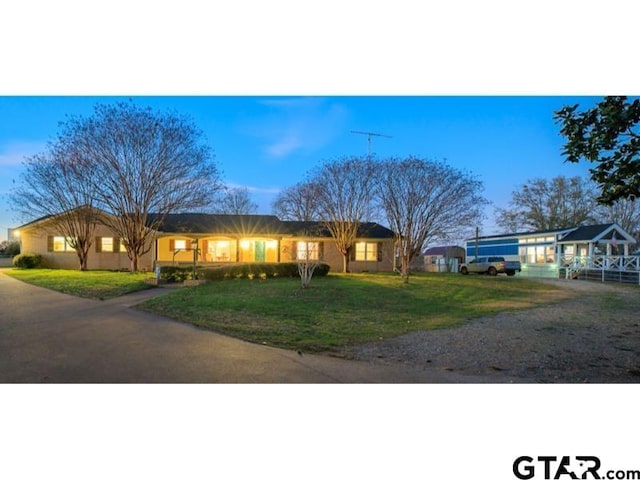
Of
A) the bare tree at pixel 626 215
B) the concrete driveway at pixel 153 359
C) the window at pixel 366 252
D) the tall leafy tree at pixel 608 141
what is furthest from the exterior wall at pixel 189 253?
the bare tree at pixel 626 215

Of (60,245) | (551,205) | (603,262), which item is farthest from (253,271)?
(551,205)

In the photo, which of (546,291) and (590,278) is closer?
(546,291)

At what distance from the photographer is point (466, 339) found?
5.56 m

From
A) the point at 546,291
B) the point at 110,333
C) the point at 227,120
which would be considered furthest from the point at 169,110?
the point at 546,291

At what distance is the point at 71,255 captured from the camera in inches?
786

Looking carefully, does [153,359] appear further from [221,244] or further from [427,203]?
[221,244]

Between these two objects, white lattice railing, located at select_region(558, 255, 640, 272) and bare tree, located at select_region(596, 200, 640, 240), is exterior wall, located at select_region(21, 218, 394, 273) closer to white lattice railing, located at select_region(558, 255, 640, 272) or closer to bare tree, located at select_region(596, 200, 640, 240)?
white lattice railing, located at select_region(558, 255, 640, 272)

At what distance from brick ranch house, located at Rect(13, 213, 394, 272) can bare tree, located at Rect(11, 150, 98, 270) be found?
0.89 metres

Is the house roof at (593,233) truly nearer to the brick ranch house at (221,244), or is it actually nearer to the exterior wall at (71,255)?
the brick ranch house at (221,244)

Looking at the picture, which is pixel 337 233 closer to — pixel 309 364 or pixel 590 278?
pixel 590 278

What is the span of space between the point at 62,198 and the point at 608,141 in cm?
2110

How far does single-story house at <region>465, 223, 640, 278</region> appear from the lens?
19.5m

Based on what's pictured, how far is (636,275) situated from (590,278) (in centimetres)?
247
